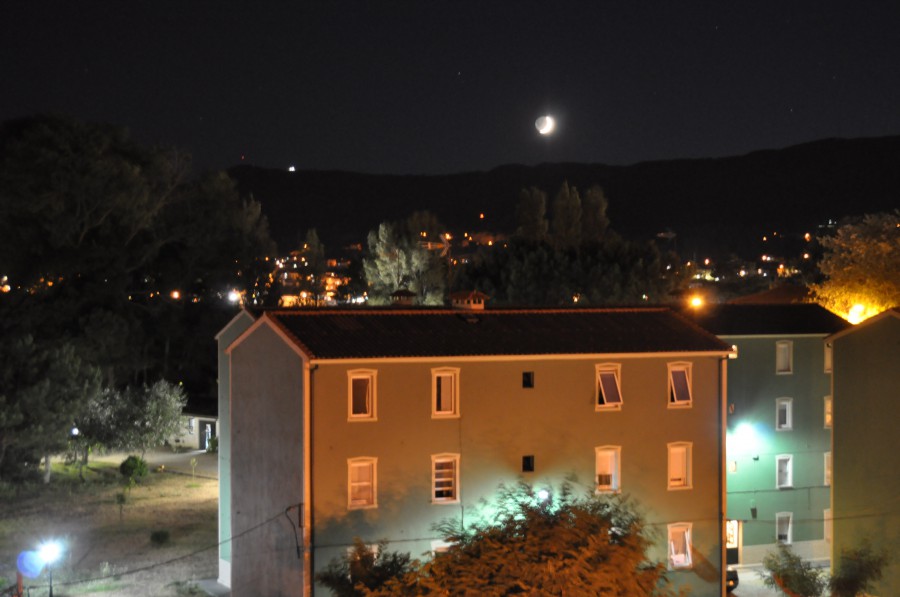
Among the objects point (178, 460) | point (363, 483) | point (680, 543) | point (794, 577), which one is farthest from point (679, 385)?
point (178, 460)

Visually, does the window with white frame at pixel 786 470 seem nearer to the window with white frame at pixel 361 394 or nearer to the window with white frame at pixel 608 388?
the window with white frame at pixel 608 388

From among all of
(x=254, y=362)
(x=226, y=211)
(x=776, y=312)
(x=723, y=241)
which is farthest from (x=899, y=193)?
(x=254, y=362)

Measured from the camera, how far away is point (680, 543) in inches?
1133

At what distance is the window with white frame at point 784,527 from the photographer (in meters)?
34.5

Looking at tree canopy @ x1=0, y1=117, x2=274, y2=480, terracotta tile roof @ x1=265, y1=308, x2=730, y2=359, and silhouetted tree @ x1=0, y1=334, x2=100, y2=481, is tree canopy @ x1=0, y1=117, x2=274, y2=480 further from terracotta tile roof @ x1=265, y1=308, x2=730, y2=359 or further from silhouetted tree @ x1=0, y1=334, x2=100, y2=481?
terracotta tile roof @ x1=265, y1=308, x2=730, y2=359

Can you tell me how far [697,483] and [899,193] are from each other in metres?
175

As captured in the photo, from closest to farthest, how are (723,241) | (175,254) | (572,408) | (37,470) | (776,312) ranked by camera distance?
(572,408)
(776,312)
(37,470)
(175,254)
(723,241)

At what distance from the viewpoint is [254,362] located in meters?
28.2

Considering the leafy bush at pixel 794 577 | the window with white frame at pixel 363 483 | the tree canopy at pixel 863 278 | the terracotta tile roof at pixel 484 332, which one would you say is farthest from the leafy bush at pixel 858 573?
the tree canopy at pixel 863 278

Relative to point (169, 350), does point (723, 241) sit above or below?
above

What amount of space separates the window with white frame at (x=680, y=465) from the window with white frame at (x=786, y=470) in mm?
6882

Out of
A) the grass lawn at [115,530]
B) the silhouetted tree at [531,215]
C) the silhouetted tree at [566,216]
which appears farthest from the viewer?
the silhouetted tree at [566,216]

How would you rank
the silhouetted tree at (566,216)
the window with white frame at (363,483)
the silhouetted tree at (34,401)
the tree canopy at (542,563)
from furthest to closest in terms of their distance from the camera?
the silhouetted tree at (566,216) < the silhouetted tree at (34,401) < the window with white frame at (363,483) < the tree canopy at (542,563)

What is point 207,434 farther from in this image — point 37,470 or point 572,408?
point 572,408
